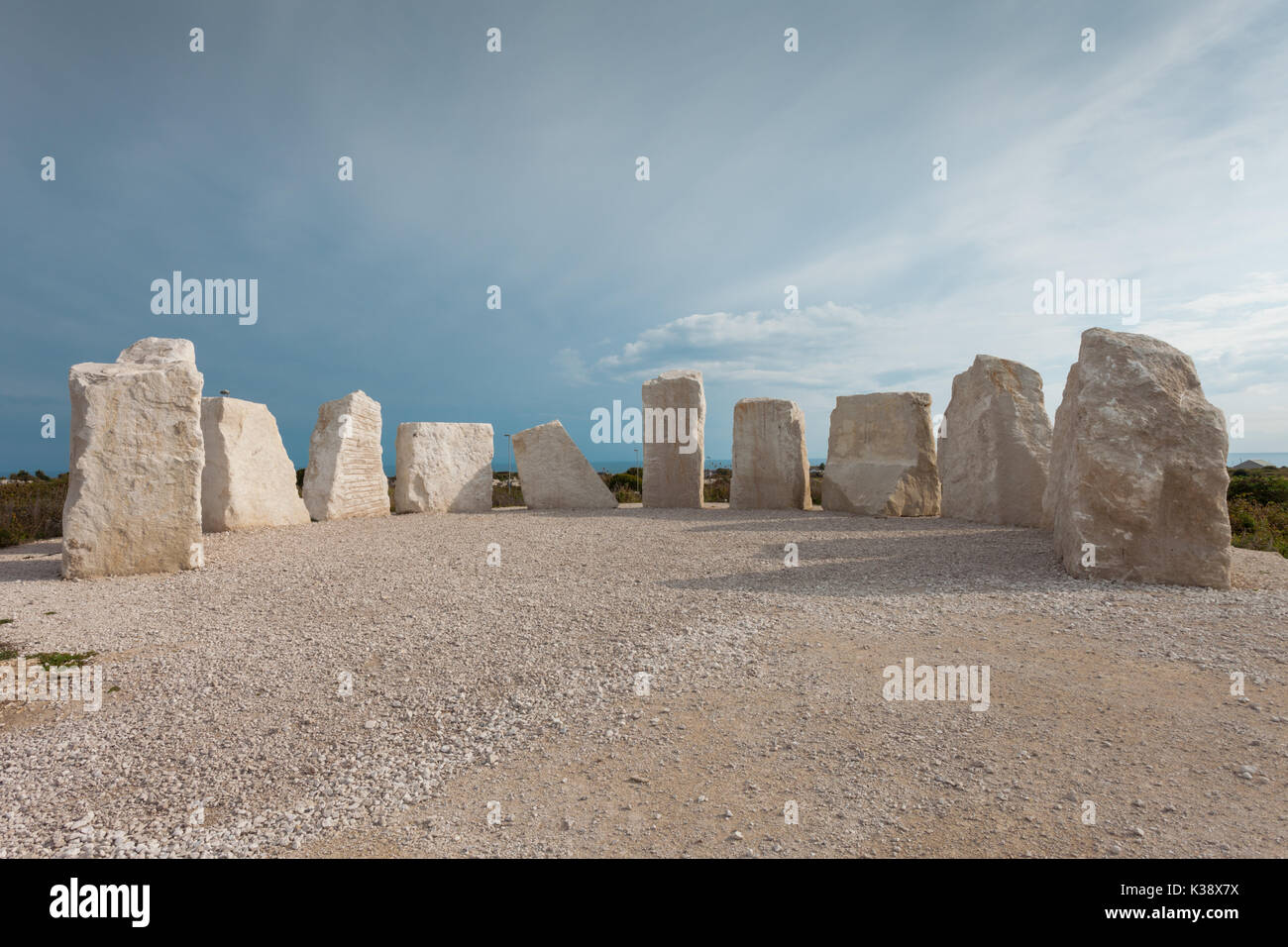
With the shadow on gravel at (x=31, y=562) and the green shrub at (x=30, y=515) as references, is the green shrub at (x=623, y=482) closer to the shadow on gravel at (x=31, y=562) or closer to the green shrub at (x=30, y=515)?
the green shrub at (x=30, y=515)

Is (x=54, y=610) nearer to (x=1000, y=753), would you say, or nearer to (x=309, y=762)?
(x=309, y=762)

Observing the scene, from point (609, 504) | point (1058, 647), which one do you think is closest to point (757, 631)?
point (1058, 647)

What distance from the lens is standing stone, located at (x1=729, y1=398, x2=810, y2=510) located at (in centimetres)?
1197

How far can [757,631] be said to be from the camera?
187 inches

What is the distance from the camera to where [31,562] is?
7434 mm

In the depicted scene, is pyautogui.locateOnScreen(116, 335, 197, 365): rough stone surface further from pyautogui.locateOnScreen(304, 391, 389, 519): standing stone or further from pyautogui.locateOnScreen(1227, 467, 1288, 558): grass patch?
pyautogui.locateOnScreen(1227, 467, 1288, 558): grass patch

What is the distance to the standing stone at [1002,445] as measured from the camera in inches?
378

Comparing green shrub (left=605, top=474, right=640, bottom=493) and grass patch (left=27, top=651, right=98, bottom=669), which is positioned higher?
green shrub (left=605, top=474, right=640, bottom=493)

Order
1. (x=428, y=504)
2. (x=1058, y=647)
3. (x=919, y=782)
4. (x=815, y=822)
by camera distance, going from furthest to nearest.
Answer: (x=428, y=504), (x=1058, y=647), (x=919, y=782), (x=815, y=822)

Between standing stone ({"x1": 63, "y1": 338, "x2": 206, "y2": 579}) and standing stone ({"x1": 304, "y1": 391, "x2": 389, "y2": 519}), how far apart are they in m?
3.41

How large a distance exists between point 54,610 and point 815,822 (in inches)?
245

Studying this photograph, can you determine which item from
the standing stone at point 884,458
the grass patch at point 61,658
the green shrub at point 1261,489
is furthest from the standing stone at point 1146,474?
the green shrub at point 1261,489

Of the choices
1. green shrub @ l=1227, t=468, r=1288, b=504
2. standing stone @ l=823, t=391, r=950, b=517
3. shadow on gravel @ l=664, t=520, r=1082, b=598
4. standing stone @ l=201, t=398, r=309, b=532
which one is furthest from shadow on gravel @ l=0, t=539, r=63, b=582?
green shrub @ l=1227, t=468, r=1288, b=504
